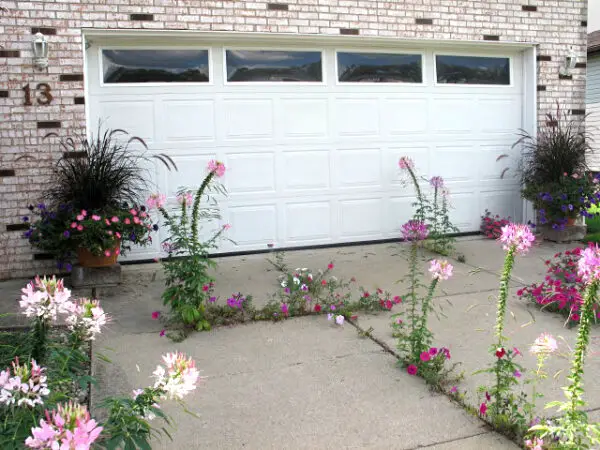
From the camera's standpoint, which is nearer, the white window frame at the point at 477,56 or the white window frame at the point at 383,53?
the white window frame at the point at 383,53

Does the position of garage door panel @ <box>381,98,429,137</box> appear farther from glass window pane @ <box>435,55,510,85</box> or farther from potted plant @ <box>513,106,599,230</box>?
potted plant @ <box>513,106,599,230</box>

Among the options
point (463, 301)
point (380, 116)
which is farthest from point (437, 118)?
point (463, 301)

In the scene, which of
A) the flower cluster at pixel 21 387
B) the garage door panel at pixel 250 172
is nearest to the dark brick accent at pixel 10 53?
the garage door panel at pixel 250 172

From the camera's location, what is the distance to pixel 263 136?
24.2 ft

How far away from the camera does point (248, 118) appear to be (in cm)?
729

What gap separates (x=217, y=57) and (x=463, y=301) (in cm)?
383

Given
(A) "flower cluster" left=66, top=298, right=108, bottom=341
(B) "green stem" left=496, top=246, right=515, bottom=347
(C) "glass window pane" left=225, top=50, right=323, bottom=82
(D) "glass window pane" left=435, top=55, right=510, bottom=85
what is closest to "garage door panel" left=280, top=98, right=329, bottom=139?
(C) "glass window pane" left=225, top=50, right=323, bottom=82

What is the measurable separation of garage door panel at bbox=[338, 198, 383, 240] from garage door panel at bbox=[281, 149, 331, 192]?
386 millimetres

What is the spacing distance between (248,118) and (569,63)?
172 inches

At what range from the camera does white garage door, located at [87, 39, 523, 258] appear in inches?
275

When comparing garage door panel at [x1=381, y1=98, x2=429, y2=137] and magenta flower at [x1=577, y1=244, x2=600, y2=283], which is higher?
garage door panel at [x1=381, y1=98, x2=429, y2=137]

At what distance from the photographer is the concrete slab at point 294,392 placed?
3062 millimetres

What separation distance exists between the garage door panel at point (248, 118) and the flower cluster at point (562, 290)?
135 inches

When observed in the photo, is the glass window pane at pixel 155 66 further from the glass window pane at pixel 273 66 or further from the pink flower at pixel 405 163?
the pink flower at pixel 405 163
